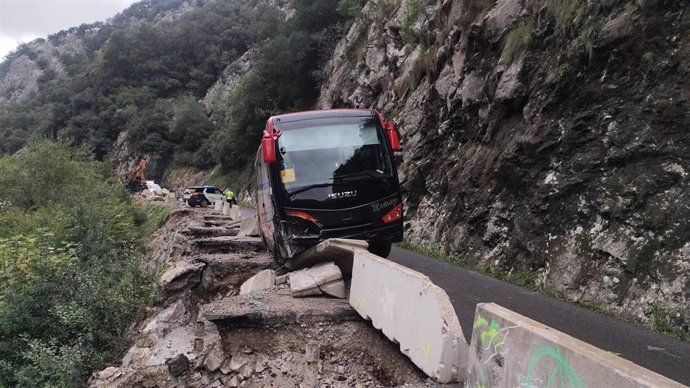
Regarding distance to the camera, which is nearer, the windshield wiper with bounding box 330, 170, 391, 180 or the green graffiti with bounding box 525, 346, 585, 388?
the green graffiti with bounding box 525, 346, 585, 388

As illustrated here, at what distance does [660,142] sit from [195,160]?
58.0 m

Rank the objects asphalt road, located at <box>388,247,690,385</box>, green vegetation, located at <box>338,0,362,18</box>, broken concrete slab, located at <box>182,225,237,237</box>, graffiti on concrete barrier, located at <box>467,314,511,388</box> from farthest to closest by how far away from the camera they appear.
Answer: green vegetation, located at <box>338,0,362,18</box>
broken concrete slab, located at <box>182,225,237,237</box>
asphalt road, located at <box>388,247,690,385</box>
graffiti on concrete barrier, located at <box>467,314,511,388</box>

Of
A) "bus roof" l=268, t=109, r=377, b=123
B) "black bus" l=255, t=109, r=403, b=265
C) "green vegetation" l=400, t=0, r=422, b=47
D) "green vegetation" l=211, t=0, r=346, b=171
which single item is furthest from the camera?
"green vegetation" l=211, t=0, r=346, b=171

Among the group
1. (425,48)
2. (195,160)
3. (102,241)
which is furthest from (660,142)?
(195,160)

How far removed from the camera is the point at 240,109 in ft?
145

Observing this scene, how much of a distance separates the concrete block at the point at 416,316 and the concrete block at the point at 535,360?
0.25m

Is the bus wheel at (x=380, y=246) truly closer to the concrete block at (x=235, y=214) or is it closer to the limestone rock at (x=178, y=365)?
the limestone rock at (x=178, y=365)

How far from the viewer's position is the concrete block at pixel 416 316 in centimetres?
418

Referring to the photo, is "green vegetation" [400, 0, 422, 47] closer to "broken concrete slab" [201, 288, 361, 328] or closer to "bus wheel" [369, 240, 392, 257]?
"bus wheel" [369, 240, 392, 257]

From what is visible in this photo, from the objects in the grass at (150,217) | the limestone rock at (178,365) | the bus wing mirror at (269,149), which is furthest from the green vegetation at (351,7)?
the limestone rock at (178,365)

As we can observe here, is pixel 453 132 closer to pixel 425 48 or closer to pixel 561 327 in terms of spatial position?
pixel 425 48

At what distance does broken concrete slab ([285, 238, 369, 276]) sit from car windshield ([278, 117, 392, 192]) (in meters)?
1.19

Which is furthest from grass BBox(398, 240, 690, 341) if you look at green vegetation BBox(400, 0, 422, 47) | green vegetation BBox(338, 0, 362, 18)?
green vegetation BBox(338, 0, 362, 18)

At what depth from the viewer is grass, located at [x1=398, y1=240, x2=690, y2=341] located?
5.91m
